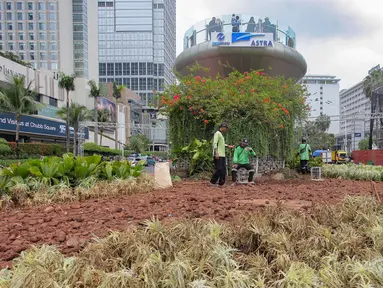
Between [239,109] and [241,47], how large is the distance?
5.79m

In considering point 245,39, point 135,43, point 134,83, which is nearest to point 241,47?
point 245,39

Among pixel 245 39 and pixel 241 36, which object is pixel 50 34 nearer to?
pixel 241 36

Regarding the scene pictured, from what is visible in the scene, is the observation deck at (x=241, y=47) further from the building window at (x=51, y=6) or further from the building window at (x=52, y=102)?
the building window at (x=51, y=6)

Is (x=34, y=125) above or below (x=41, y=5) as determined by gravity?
below

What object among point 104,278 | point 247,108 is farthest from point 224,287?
point 247,108

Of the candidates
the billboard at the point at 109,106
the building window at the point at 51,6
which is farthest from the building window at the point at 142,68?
the billboard at the point at 109,106

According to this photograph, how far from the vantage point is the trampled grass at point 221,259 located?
1.74 metres

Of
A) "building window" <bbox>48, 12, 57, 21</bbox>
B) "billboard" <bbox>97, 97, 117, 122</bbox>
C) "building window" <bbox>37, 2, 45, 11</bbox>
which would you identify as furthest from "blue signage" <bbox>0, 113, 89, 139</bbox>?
"building window" <bbox>37, 2, 45, 11</bbox>

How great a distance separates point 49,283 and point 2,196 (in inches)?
160

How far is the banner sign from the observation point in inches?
556

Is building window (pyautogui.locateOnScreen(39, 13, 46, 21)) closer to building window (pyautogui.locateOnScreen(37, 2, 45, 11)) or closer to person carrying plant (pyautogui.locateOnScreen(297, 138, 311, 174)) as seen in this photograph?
building window (pyautogui.locateOnScreen(37, 2, 45, 11))

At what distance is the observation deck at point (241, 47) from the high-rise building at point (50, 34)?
5743 cm

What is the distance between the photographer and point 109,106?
5641cm

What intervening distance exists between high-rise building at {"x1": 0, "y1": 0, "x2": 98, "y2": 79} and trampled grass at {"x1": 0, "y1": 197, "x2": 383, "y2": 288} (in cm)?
6998
